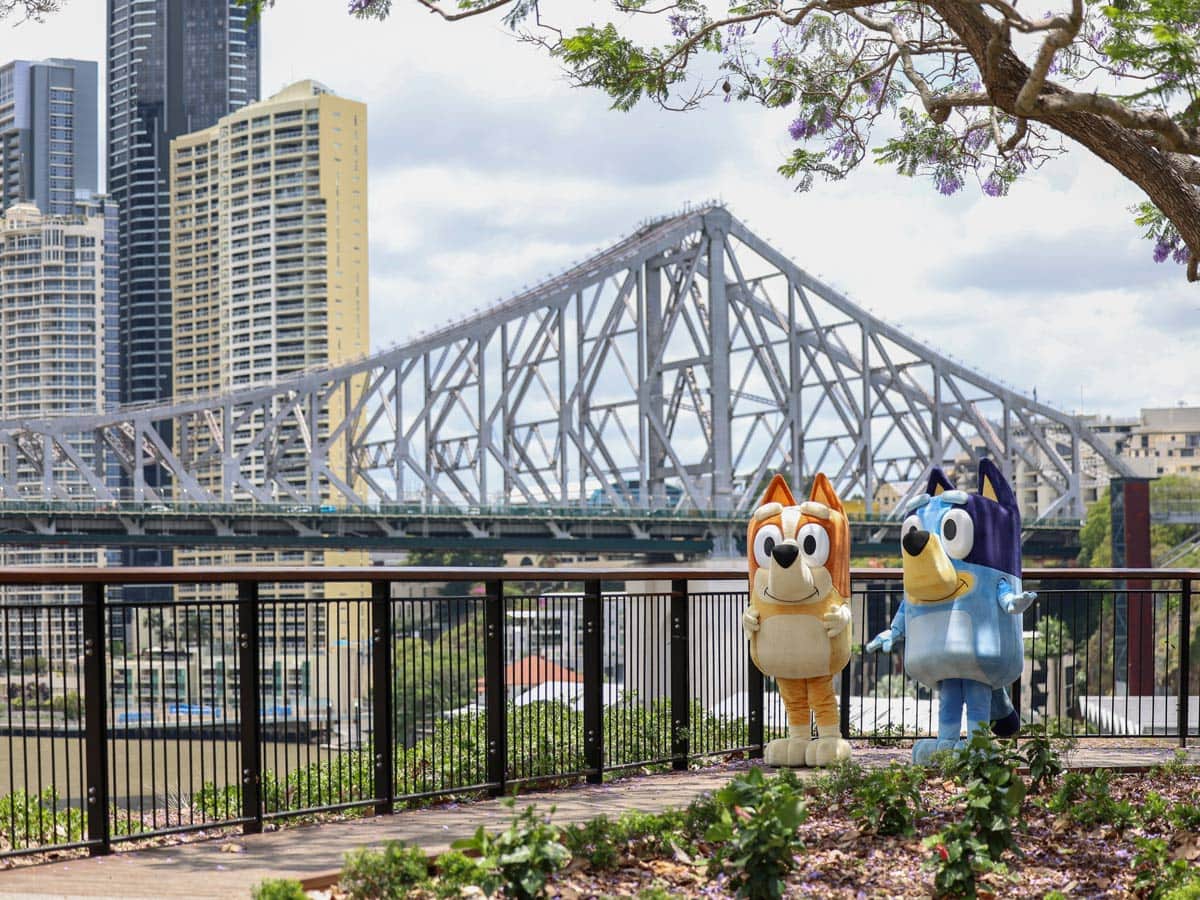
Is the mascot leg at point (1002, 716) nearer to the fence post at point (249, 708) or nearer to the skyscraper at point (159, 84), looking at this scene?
the fence post at point (249, 708)

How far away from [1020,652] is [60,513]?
41.1 meters

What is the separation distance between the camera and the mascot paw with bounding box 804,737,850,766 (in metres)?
8.32

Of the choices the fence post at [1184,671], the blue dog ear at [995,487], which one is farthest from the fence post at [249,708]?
the fence post at [1184,671]

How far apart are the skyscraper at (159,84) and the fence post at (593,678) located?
122319mm

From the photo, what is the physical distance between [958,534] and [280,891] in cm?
426

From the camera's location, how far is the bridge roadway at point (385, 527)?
4612 cm

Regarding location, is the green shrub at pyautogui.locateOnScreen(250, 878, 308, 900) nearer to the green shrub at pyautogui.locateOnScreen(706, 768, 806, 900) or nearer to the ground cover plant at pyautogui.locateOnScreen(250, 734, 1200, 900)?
the ground cover plant at pyautogui.locateOnScreen(250, 734, 1200, 900)

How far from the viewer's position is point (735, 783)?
5.54m

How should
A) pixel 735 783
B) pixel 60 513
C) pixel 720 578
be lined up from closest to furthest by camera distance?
pixel 735 783 → pixel 720 578 → pixel 60 513

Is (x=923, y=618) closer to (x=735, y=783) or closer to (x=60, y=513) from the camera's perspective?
(x=735, y=783)

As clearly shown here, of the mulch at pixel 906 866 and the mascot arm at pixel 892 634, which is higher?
the mascot arm at pixel 892 634

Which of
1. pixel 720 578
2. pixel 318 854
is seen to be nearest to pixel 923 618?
pixel 720 578

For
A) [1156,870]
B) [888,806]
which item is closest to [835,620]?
[888,806]

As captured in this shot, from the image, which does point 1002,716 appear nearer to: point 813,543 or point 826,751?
point 826,751
